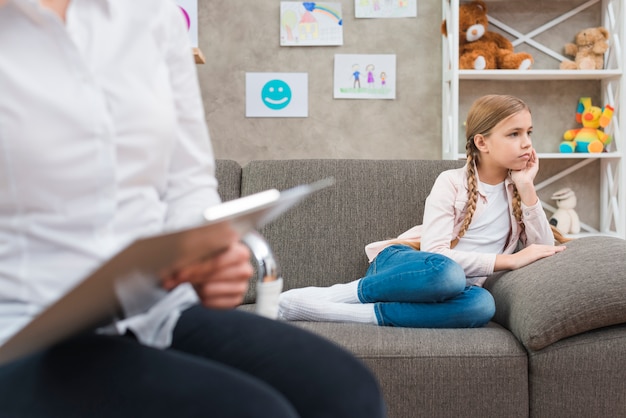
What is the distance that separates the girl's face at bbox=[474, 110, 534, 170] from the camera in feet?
6.77

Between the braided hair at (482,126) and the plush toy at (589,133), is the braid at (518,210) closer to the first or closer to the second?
the braided hair at (482,126)

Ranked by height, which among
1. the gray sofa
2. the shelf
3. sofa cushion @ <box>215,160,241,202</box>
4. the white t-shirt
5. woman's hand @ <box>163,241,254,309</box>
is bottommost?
the gray sofa

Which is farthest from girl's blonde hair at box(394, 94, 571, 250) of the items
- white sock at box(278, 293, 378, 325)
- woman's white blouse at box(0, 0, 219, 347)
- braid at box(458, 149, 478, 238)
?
woman's white blouse at box(0, 0, 219, 347)

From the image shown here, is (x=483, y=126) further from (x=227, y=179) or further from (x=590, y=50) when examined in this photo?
(x=590, y=50)

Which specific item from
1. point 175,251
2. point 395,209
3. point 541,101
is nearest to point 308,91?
point 541,101

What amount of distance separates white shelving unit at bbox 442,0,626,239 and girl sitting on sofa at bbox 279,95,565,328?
88 cm

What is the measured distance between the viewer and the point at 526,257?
6.05 feet

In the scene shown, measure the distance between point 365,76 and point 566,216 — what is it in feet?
3.62

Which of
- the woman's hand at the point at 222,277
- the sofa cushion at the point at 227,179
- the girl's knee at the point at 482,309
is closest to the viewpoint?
the woman's hand at the point at 222,277

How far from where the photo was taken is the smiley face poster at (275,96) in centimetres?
324

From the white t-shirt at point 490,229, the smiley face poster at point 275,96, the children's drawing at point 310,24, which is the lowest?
the white t-shirt at point 490,229

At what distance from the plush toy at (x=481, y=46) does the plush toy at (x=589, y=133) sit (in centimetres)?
36

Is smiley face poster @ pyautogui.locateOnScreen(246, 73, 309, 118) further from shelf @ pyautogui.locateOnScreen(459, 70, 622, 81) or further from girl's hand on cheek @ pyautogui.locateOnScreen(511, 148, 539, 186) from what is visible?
girl's hand on cheek @ pyautogui.locateOnScreen(511, 148, 539, 186)

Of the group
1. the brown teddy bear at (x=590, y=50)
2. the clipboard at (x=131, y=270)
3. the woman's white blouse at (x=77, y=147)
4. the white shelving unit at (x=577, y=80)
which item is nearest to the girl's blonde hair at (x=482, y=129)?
the white shelving unit at (x=577, y=80)
